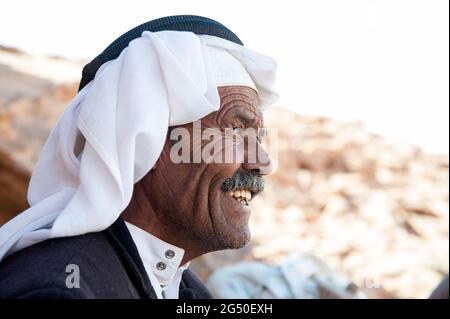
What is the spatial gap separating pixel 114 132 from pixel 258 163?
0.76 metres

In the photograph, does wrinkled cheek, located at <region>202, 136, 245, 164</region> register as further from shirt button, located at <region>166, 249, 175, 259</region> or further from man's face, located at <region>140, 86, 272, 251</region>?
shirt button, located at <region>166, 249, 175, 259</region>

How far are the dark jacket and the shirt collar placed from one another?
0.18m

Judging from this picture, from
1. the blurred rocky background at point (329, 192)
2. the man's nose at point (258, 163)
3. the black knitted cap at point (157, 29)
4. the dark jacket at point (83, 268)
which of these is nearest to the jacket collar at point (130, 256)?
the dark jacket at point (83, 268)

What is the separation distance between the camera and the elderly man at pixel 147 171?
9.12 ft

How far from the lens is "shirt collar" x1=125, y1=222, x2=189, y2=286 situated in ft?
10.4

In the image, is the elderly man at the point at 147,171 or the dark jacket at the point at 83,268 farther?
the elderly man at the point at 147,171

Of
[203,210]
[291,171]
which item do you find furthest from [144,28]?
[291,171]

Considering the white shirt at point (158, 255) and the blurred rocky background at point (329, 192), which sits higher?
the white shirt at point (158, 255)

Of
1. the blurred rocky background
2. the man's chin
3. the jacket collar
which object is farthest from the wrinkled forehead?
the blurred rocky background

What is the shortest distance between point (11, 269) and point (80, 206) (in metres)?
0.34

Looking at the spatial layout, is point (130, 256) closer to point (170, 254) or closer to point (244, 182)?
point (170, 254)

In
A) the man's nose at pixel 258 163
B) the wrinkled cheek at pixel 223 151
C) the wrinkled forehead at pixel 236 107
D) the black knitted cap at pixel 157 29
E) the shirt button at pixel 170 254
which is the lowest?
the shirt button at pixel 170 254

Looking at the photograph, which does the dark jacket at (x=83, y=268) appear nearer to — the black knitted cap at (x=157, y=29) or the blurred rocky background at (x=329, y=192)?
the black knitted cap at (x=157, y=29)
